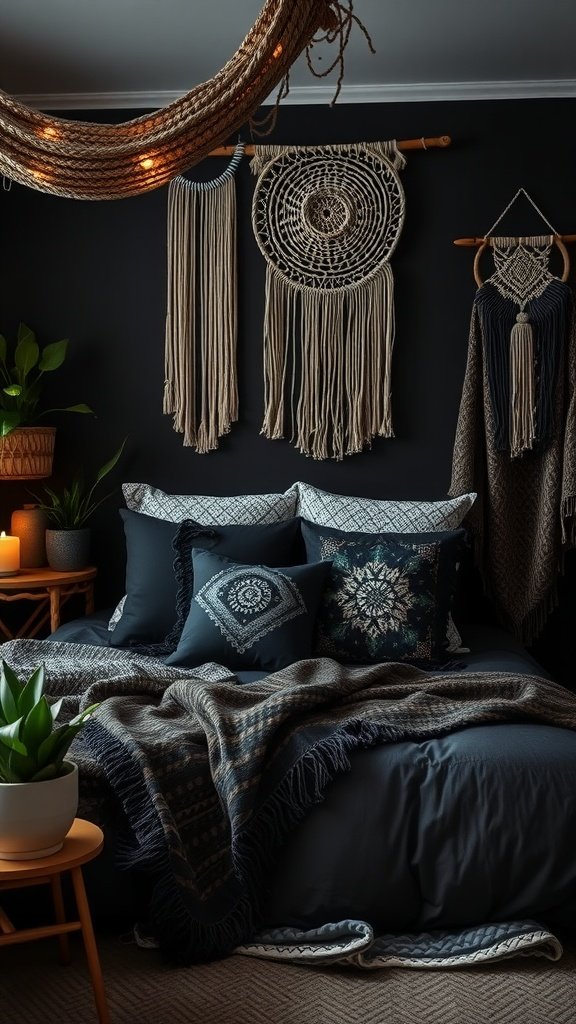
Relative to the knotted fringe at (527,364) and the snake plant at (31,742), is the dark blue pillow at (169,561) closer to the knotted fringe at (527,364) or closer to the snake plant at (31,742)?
the knotted fringe at (527,364)

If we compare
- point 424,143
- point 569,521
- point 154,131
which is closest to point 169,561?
point 569,521

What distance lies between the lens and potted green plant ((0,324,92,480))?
3.97m

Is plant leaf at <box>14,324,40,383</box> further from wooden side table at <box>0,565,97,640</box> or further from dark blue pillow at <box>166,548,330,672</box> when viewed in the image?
dark blue pillow at <box>166,548,330,672</box>

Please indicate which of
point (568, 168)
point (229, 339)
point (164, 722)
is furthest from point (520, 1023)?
point (568, 168)

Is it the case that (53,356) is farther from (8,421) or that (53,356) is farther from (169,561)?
(169,561)

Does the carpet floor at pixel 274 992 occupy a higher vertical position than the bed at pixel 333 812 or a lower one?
lower

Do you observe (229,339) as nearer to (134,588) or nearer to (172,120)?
(134,588)

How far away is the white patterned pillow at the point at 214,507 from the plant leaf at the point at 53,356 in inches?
22.2

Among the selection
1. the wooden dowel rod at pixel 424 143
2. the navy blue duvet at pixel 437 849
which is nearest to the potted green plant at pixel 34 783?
the navy blue duvet at pixel 437 849

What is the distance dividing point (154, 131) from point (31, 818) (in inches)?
47.8

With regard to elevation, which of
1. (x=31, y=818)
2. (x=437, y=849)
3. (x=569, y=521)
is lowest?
(x=437, y=849)

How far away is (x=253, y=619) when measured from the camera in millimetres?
3256

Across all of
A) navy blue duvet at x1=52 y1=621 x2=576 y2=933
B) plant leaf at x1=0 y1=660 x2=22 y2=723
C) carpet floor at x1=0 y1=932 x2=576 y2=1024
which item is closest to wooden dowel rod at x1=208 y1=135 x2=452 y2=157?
navy blue duvet at x1=52 y1=621 x2=576 y2=933

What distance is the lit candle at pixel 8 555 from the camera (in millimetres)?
3895
